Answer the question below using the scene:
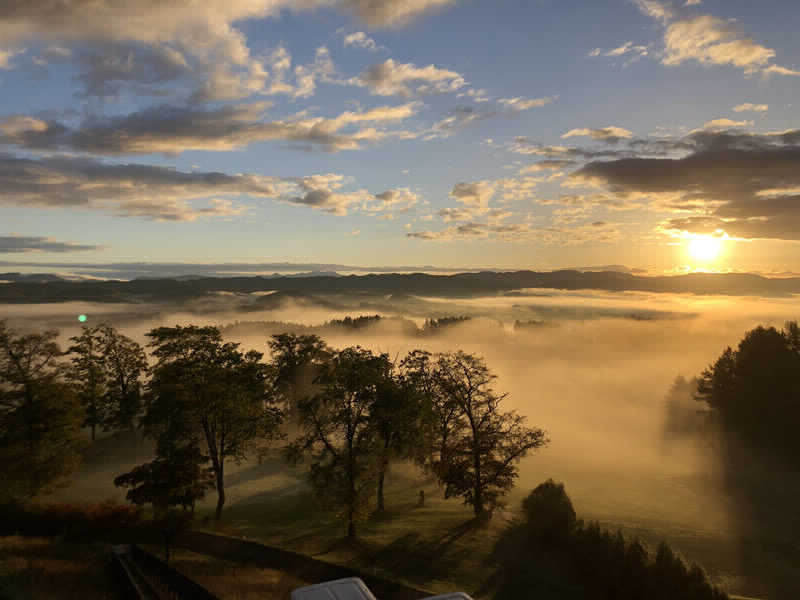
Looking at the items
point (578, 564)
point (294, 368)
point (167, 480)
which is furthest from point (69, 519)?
point (578, 564)

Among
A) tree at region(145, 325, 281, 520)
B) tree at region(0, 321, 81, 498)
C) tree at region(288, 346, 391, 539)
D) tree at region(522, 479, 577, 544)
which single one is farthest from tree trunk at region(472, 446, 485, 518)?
tree at region(0, 321, 81, 498)

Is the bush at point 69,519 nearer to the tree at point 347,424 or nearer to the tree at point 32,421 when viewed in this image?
the tree at point 32,421

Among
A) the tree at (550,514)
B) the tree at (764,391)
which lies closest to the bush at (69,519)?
the tree at (550,514)

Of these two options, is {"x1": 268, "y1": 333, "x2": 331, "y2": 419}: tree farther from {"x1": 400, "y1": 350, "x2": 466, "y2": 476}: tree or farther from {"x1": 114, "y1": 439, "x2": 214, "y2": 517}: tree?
{"x1": 114, "y1": 439, "x2": 214, "y2": 517}: tree

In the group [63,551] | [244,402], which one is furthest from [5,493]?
[244,402]

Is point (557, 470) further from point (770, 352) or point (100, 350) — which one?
point (100, 350)
